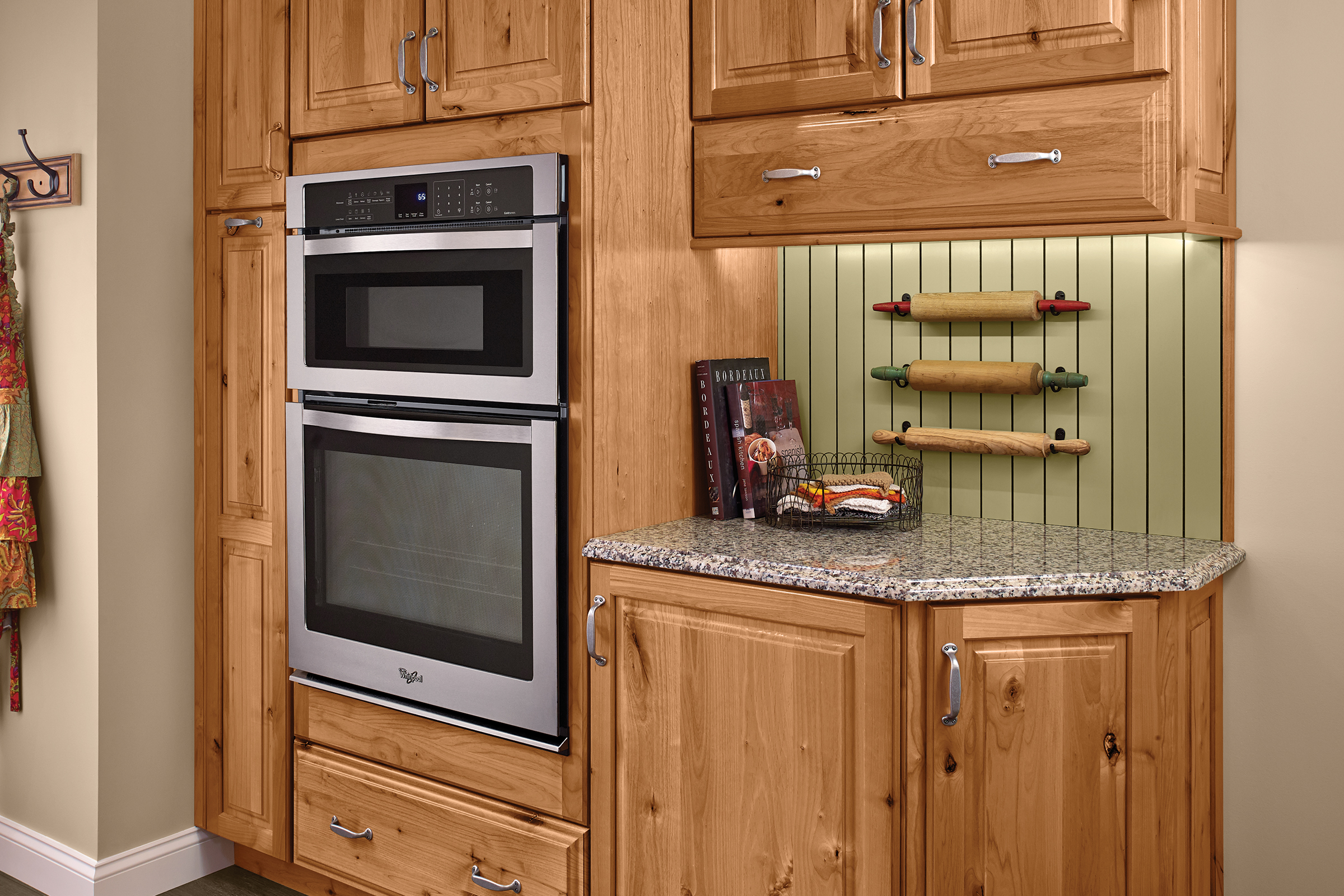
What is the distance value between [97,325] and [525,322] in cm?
111

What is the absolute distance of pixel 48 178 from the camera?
96.5 inches

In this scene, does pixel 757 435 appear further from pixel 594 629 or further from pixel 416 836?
pixel 416 836

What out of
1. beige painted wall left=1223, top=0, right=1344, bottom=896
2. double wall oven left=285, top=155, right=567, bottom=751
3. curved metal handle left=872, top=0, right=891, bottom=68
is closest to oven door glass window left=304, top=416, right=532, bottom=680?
double wall oven left=285, top=155, right=567, bottom=751

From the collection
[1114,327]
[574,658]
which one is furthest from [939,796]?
[1114,327]

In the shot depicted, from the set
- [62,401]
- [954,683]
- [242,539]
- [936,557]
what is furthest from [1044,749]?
[62,401]

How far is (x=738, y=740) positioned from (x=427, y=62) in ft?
4.60

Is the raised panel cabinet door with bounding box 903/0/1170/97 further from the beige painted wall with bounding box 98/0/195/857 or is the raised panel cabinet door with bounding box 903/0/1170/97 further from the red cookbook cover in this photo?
the beige painted wall with bounding box 98/0/195/857

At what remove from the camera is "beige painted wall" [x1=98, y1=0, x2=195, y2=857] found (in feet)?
7.90

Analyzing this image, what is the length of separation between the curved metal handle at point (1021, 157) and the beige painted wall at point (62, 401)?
1.90 m

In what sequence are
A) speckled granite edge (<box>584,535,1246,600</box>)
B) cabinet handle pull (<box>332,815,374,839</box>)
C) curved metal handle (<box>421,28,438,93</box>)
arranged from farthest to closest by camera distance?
cabinet handle pull (<box>332,815,374,839</box>) → curved metal handle (<box>421,28,438,93</box>) → speckled granite edge (<box>584,535,1246,600</box>)

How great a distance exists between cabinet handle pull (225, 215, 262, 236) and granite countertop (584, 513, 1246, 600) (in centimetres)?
113

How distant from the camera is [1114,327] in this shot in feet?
6.75

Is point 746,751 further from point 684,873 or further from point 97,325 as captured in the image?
point 97,325

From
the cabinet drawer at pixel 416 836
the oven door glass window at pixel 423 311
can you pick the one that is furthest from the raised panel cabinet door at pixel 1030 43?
the cabinet drawer at pixel 416 836
